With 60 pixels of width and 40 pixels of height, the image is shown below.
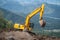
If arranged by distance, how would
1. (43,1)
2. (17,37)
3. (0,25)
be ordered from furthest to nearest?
1. (0,25)
2. (43,1)
3. (17,37)

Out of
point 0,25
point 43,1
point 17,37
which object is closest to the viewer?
point 17,37

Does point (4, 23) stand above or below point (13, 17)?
below

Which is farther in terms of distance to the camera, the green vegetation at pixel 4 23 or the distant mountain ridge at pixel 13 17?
the green vegetation at pixel 4 23

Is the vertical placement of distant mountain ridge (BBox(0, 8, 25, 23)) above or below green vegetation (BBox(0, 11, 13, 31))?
above

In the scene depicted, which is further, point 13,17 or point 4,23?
point 4,23

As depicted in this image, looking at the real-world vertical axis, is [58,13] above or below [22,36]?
above

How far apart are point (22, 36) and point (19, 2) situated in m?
2.51

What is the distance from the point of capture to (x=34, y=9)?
12055 mm

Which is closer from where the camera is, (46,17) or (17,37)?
(17,37)

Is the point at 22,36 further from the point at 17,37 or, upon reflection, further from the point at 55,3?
the point at 55,3

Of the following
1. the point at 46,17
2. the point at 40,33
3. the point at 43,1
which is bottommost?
the point at 40,33

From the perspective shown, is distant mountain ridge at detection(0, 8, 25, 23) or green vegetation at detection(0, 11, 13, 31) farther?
Answer: green vegetation at detection(0, 11, 13, 31)

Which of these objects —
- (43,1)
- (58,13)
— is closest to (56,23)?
(58,13)

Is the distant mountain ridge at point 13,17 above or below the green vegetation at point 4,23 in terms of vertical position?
above
